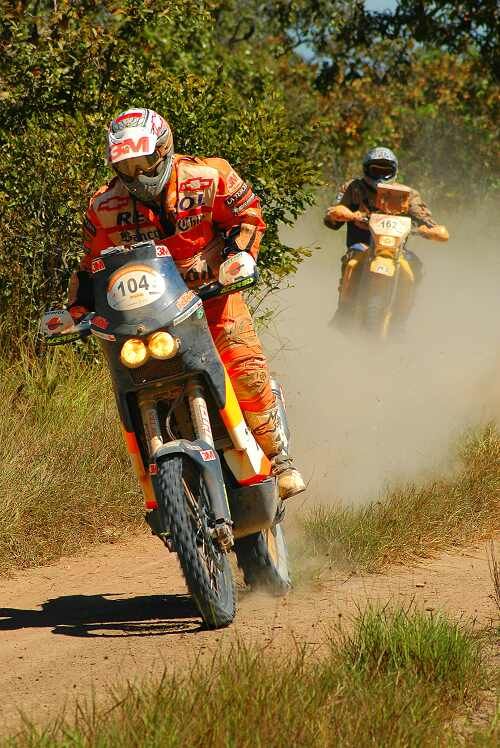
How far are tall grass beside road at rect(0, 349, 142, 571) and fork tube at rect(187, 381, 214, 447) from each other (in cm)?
211

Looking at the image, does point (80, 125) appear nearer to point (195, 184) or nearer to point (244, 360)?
point (195, 184)

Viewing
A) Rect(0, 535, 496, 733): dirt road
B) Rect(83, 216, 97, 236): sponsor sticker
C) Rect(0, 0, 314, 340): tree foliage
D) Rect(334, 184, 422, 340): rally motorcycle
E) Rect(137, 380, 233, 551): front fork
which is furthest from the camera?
Rect(334, 184, 422, 340): rally motorcycle

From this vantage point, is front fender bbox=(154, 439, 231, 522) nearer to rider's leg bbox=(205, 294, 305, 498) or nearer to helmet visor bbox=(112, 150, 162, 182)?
rider's leg bbox=(205, 294, 305, 498)

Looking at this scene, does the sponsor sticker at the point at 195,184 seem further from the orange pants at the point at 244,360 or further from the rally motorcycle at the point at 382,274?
the rally motorcycle at the point at 382,274

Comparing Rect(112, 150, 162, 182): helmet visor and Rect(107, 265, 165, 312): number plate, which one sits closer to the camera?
Rect(107, 265, 165, 312): number plate

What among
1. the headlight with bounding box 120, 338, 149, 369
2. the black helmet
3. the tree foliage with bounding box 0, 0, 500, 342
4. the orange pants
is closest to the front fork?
the headlight with bounding box 120, 338, 149, 369

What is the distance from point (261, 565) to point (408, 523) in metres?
1.22

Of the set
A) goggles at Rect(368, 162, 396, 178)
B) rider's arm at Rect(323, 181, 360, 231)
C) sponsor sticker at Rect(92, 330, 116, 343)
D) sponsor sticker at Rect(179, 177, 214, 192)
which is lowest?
sponsor sticker at Rect(92, 330, 116, 343)

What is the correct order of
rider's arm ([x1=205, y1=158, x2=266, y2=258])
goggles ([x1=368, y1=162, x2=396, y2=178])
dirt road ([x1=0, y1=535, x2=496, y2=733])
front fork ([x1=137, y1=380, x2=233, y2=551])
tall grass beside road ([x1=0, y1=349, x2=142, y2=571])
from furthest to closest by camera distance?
1. goggles ([x1=368, y1=162, x2=396, y2=178])
2. tall grass beside road ([x1=0, y1=349, x2=142, y2=571])
3. rider's arm ([x1=205, y1=158, x2=266, y2=258])
4. front fork ([x1=137, y1=380, x2=233, y2=551])
5. dirt road ([x1=0, y1=535, x2=496, y2=733])

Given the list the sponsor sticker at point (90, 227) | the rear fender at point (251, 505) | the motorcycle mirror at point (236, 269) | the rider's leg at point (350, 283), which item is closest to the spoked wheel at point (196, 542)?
the rear fender at point (251, 505)

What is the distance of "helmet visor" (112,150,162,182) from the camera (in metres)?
5.53

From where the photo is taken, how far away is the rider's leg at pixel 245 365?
585 centimetres

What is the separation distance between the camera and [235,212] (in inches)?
232

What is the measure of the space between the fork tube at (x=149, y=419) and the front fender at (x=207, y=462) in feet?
0.36
